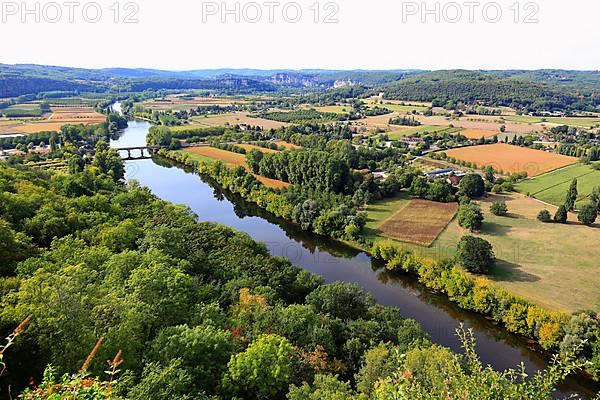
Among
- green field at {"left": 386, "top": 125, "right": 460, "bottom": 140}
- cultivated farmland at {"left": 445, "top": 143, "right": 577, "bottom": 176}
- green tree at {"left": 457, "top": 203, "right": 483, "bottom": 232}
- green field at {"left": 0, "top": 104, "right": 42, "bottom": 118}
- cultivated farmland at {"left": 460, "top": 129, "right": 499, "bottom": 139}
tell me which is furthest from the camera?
green field at {"left": 0, "top": 104, "right": 42, "bottom": 118}

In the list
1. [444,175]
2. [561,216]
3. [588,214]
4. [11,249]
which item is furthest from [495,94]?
[11,249]

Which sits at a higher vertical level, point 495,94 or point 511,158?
point 495,94

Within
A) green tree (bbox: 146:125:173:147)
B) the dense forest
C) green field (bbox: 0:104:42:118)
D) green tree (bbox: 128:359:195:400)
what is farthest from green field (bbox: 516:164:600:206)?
green field (bbox: 0:104:42:118)

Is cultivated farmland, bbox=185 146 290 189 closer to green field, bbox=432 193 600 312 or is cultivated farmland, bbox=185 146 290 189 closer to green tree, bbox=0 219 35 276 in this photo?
green field, bbox=432 193 600 312

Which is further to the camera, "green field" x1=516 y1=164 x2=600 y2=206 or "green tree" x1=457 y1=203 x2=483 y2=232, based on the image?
"green field" x1=516 y1=164 x2=600 y2=206

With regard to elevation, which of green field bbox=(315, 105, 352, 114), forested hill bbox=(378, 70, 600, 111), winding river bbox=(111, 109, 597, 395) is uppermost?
forested hill bbox=(378, 70, 600, 111)

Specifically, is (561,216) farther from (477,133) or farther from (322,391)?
(477,133)
